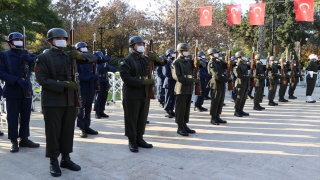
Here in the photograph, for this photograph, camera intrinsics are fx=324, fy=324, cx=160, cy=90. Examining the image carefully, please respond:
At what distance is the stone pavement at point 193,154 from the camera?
190 inches

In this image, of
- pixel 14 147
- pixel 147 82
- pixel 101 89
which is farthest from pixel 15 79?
pixel 101 89

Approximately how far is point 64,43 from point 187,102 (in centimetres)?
345

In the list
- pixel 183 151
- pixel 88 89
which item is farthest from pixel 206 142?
pixel 88 89

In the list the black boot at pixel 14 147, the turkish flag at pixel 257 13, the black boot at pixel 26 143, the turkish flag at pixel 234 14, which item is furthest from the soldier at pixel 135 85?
the turkish flag at pixel 234 14

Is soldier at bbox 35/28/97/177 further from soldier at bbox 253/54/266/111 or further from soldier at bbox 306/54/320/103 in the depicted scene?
soldier at bbox 306/54/320/103

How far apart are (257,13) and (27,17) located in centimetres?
1732

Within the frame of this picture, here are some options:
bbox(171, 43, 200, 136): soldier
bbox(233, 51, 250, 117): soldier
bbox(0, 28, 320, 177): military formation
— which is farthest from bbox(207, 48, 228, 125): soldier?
bbox(233, 51, 250, 117): soldier

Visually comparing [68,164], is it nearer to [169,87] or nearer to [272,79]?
[169,87]

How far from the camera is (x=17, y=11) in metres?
24.3

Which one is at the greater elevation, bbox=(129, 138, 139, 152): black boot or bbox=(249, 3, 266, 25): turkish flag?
bbox=(249, 3, 266, 25): turkish flag

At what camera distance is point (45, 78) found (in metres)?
4.55

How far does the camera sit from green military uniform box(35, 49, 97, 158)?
15.0 feet

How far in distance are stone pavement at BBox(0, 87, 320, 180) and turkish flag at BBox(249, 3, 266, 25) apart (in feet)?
27.8

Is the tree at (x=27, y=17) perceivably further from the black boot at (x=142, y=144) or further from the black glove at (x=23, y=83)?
the black boot at (x=142, y=144)
